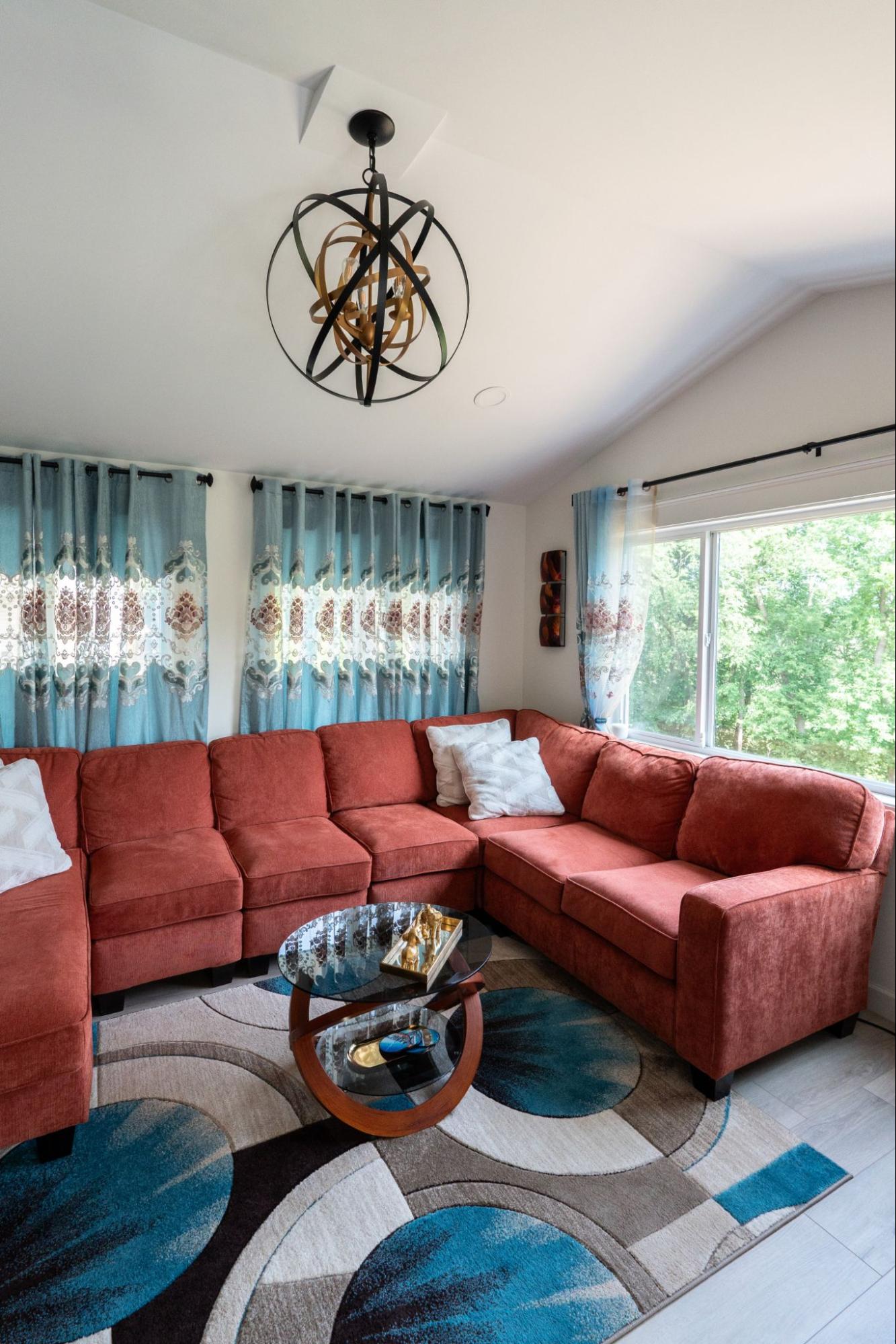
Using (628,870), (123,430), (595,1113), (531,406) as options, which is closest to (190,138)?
(123,430)

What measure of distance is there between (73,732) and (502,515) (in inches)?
99.4

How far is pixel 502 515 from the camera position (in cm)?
400

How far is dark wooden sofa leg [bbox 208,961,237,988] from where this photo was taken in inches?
95.2

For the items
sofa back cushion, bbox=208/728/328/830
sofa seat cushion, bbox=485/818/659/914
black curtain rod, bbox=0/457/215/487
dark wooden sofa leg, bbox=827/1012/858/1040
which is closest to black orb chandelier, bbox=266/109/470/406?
black curtain rod, bbox=0/457/215/487

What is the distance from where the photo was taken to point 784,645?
2.43 metres

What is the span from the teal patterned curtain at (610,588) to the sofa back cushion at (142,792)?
1.89 m

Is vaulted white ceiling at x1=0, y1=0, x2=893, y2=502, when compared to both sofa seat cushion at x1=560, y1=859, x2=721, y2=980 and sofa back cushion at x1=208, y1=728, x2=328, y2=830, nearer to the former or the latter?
sofa back cushion at x1=208, y1=728, x2=328, y2=830

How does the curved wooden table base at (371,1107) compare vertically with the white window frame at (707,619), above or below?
below

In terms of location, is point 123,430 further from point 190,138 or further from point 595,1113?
point 595,1113

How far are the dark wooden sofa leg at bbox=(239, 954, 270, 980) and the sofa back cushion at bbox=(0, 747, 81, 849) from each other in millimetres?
799

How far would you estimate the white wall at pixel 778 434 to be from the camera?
78.8 inches

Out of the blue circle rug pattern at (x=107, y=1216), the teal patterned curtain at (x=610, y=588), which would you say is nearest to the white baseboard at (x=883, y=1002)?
the teal patterned curtain at (x=610, y=588)

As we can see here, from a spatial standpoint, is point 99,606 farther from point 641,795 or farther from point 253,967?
point 641,795

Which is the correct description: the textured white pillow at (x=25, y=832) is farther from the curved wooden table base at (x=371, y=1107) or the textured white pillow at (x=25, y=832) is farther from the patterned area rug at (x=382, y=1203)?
the curved wooden table base at (x=371, y=1107)
